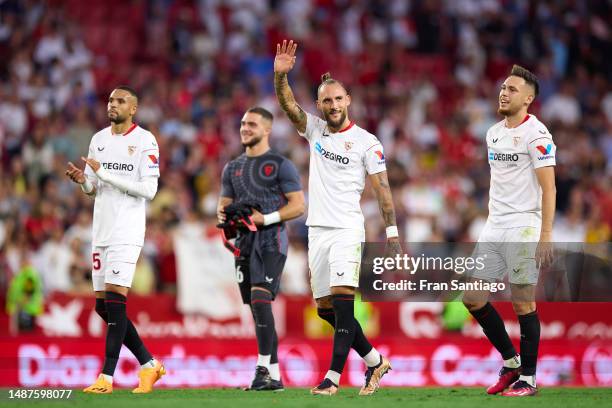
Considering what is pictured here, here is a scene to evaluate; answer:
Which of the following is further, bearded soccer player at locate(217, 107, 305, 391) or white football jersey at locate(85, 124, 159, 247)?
bearded soccer player at locate(217, 107, 305, 391)

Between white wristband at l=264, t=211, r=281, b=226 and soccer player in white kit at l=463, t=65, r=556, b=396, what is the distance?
1.84 metres

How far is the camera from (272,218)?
10766 millimetres

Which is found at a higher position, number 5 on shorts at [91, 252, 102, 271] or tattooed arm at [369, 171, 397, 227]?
tattooed arm at [369, 171, 397, 227]

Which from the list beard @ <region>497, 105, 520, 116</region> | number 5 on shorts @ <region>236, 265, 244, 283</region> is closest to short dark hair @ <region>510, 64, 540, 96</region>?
beard @ <region>497, 105, 520, 116</region>

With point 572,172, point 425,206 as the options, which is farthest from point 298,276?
point 572,172

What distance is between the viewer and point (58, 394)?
10.3 meters

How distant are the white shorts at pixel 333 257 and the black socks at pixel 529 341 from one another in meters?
1.49

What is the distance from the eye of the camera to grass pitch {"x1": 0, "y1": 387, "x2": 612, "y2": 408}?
365 inches

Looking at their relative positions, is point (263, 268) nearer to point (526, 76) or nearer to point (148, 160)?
point (148, 160)

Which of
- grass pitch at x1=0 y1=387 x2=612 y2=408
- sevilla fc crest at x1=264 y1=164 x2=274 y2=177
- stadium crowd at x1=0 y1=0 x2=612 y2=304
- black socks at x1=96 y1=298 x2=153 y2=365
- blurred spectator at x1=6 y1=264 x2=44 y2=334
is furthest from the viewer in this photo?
stadium crowd at x1=0 y1=0 x2=612 y2=304

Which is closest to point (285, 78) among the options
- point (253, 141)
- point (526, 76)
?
point (253, 141)

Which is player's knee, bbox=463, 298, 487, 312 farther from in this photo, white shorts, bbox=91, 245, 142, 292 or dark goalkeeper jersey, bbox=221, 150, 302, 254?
white shorts, bbox=91, 245, 142, 292

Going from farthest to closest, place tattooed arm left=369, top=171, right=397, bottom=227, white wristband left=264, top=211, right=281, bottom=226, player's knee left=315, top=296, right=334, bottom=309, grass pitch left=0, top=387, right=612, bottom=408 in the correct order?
white wristband left=264, top=211, right=281, bottom=226 < player's knee left=315, top=296, right=334, bottom=309 < tattooed arm left=369, top=171, right=397, bottom=227 < grass pitch left=0, top=387, right=612, bottom=408

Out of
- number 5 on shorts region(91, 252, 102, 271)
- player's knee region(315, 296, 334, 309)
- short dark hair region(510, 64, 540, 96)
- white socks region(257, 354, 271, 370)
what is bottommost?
white socks region(257, 354, 271, 370)
